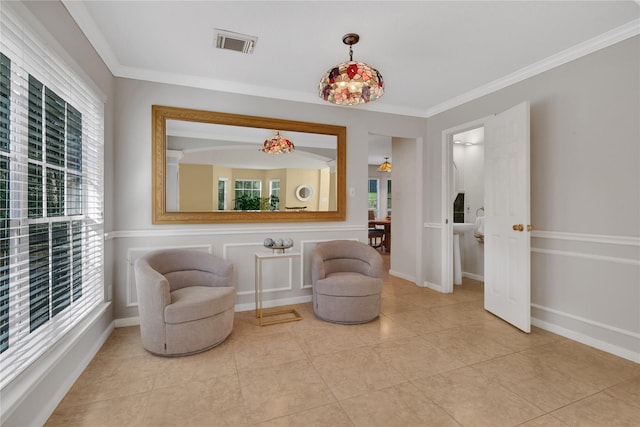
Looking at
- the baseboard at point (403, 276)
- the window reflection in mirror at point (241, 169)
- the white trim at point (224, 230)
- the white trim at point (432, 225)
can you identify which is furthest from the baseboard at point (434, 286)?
the window reflection in mirror at point (241, 169)

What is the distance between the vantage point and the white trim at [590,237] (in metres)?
2.39

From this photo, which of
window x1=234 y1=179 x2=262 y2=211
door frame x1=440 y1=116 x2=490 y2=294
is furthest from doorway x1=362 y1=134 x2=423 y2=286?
window x1=234 y1=179 x2=262 y2=211

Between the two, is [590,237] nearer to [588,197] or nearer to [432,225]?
[588,197]

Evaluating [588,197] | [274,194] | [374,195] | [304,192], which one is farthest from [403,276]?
[374,195]

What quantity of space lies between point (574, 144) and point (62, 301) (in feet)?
13.5

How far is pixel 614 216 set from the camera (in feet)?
8.14

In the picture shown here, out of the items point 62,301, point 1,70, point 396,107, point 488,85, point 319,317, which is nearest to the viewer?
point 1,70

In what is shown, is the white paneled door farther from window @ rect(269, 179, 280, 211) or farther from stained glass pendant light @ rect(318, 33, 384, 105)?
window @ rect(269, 179, 280, 211)

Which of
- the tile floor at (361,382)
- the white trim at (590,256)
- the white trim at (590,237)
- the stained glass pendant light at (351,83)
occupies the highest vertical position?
the stained glass pendant light at (351,83)

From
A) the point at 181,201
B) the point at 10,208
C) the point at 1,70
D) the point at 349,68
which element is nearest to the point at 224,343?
the point at 181,201

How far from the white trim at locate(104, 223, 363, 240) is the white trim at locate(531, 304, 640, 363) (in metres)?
2.09

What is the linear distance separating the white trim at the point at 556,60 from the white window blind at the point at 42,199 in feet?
12.5

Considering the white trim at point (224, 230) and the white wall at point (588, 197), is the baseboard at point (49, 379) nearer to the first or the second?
the white trim at point (224, 230)

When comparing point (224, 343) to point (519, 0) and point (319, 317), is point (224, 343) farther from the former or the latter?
point (519, 0)
